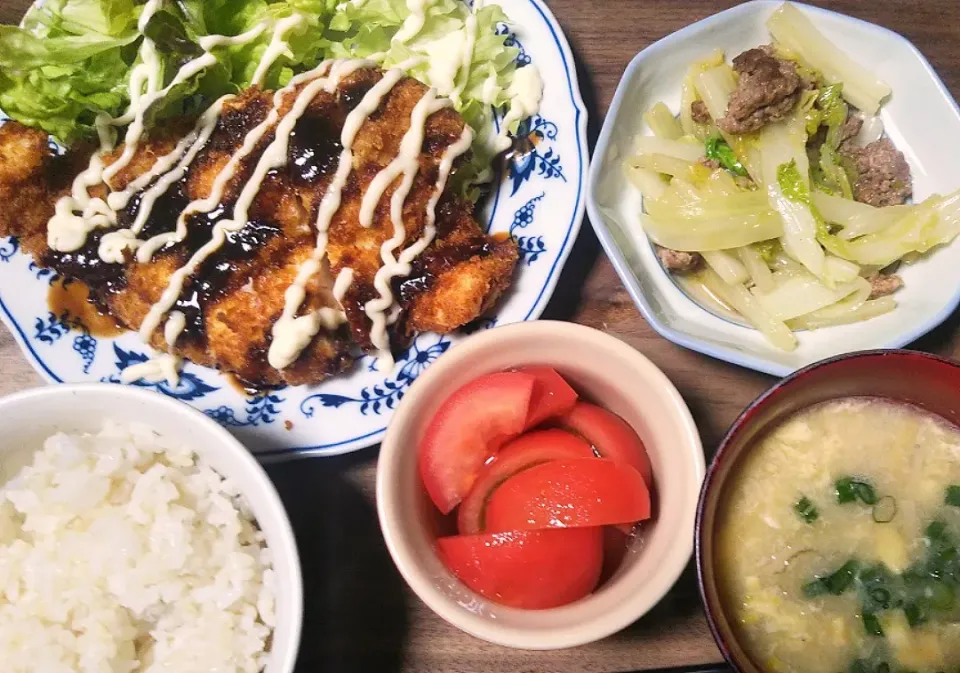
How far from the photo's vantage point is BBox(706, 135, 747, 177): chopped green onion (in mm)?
1849

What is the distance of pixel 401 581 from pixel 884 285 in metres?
1.28

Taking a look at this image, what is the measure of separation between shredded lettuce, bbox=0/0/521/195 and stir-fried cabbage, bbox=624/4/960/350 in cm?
42

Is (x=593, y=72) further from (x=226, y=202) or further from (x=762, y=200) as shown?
(x=226, y=202)

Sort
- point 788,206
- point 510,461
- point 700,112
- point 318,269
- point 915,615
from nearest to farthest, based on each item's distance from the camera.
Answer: point 915,615 < point 510,461 < point 318,269 < point 788,206 < point 700,112

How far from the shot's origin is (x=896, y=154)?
1.84m

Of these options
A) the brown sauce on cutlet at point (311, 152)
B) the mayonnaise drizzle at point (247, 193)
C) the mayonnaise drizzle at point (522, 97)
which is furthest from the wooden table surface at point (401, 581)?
the brown sauce on cutlet at point (311, 152)

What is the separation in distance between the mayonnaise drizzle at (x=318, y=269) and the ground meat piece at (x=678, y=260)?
73cm

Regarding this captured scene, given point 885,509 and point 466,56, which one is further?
point 466,56

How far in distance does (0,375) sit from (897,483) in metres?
1.88

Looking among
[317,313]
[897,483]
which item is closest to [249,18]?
[317,313]

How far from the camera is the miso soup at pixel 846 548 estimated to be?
1.29 metres

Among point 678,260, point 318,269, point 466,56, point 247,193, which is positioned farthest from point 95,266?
point 678,260

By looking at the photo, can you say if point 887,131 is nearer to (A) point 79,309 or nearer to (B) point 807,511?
(B) point 807,511

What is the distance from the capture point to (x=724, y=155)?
1853 millimetres
